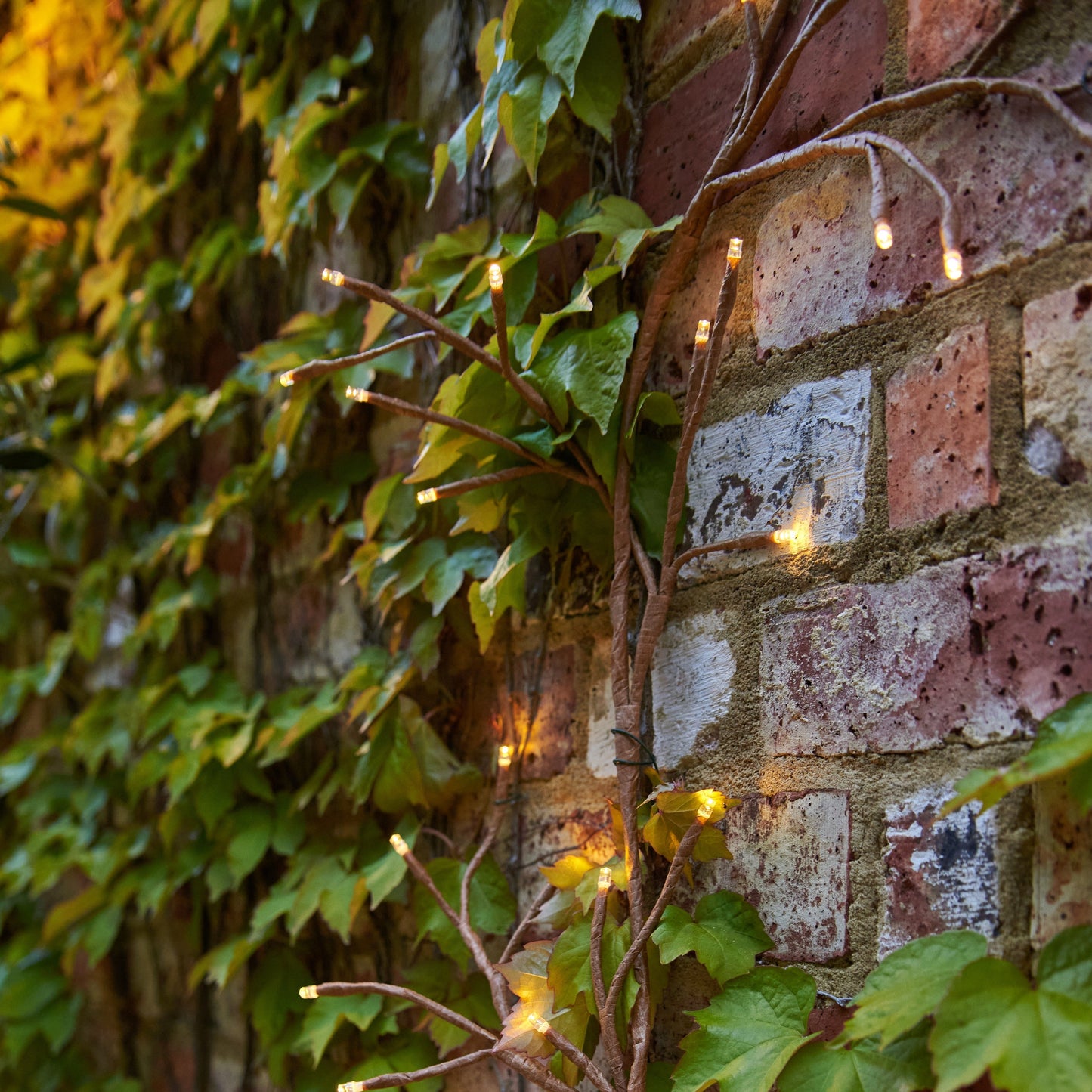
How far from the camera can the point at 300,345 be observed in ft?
4.69

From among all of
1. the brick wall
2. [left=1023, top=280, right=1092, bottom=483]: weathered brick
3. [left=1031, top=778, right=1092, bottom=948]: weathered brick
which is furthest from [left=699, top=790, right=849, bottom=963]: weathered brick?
[left=1023, top=280, right=1092, bottom=483]: weathered brick

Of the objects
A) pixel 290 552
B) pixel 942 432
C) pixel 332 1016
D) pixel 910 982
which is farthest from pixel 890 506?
pixel 290 552

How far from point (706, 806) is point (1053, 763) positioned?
0.27m

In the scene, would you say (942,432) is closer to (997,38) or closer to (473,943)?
(997,38)

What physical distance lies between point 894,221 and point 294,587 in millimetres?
1055

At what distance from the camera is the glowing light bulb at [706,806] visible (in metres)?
0.77

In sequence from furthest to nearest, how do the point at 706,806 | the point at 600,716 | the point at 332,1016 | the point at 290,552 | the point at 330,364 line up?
1. the point at 290,552
2. the point at 332,1016
3. the point at 600,716
4. the point at 330,364
5. the point at 706,806

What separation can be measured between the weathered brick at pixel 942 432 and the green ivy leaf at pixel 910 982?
29 centimetres

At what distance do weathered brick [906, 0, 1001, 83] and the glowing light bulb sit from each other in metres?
0.56

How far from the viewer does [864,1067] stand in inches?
26.5

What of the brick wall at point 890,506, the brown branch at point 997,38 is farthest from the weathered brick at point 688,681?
the brown branch at point 997,38

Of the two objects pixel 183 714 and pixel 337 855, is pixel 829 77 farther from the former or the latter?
pixel 183 714

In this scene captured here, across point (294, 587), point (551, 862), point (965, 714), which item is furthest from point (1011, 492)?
point (294, 587)

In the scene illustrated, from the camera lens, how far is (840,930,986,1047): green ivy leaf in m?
0.61
